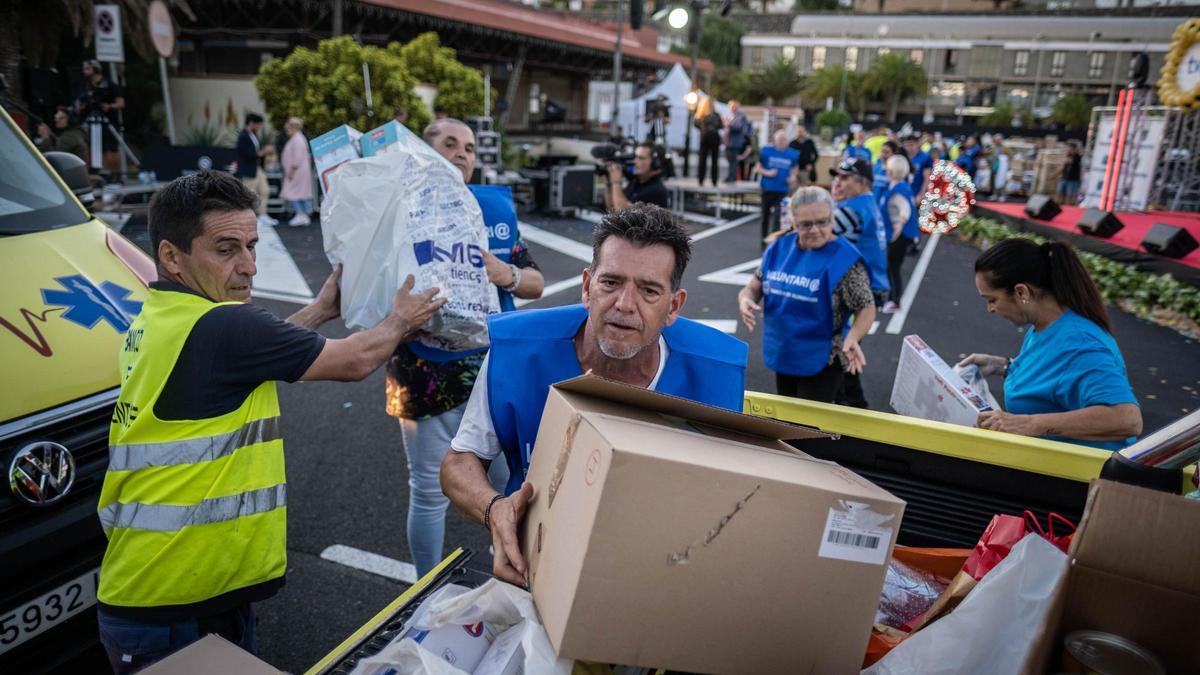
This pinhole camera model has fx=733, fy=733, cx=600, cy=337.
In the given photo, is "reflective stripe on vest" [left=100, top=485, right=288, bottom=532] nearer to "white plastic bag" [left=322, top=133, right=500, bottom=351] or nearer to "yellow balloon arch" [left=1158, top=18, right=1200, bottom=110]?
"white plastic bag" [left=322, top=133, right=500, bottom=351]

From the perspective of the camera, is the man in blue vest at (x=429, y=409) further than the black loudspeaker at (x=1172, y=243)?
No

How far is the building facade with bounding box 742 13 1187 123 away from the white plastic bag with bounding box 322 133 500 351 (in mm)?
69221

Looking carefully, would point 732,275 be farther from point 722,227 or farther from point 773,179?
point 722,227

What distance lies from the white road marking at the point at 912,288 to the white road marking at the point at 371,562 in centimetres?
663

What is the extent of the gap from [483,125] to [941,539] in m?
14.5

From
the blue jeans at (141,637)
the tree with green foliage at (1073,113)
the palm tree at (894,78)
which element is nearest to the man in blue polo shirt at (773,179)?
the blue jeans at (141,637)

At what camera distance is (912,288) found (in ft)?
37.2

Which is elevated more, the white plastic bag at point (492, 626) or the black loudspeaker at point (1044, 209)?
the black loudspeaker at point (1044, 209)

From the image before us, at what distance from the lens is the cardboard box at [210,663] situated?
151 cm

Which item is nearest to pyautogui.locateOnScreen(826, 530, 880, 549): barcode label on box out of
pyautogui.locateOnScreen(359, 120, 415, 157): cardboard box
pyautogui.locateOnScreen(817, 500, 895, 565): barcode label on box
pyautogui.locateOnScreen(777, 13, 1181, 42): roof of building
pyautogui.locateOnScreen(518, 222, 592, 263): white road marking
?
pyautogui.locateOnScreen(817, 500, 895, 565): barcode label on box

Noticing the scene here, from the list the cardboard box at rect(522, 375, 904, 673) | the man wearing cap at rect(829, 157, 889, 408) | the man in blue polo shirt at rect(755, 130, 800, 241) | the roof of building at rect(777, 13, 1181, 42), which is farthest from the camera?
the roof of building at rect(777, 13, 1181, 42)

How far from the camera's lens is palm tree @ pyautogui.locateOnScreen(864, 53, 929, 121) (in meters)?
→ 64.6

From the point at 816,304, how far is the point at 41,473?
3817mm

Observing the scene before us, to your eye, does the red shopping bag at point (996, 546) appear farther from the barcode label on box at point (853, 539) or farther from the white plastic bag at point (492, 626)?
the white plastic bag at point (492, 626)
